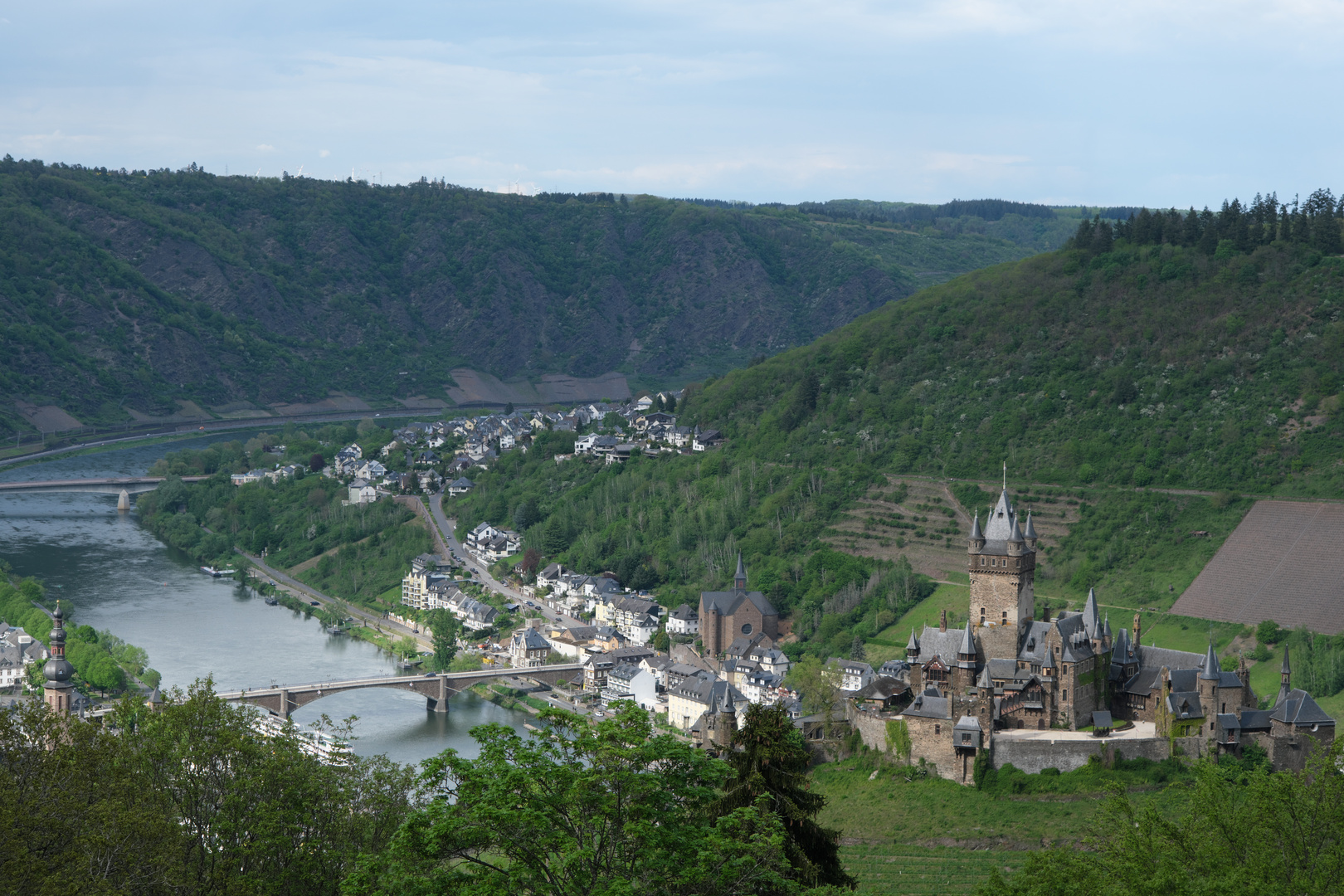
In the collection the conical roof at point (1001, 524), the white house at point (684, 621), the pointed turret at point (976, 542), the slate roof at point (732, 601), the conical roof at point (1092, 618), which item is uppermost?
the conical roof at point (1001, 524)

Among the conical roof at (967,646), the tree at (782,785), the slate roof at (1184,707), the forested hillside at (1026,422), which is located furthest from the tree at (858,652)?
the tree at (782,785)

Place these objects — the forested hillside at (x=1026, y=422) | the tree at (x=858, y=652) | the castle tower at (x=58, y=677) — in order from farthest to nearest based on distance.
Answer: the forested hillside at (x=1026, y=422)
the tree at (x=858, y=652)
the castle tower at (x=58, y=677)

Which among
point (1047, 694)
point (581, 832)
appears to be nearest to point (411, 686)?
point (1047, 694)

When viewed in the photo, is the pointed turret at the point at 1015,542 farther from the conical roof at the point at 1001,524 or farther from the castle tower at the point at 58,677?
the castle tower at the point at 58,677

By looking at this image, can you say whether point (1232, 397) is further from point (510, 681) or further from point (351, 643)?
point (351, 643)

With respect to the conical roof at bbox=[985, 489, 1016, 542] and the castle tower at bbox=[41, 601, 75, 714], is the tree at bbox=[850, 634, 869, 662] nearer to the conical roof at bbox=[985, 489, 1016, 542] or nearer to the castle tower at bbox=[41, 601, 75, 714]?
the conical roof at bbox=[985, 489, 1016, 542]

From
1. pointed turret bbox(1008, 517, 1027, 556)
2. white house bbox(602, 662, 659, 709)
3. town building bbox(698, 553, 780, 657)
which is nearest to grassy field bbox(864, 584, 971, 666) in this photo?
town building bbox(698, 553, 780, 657)
